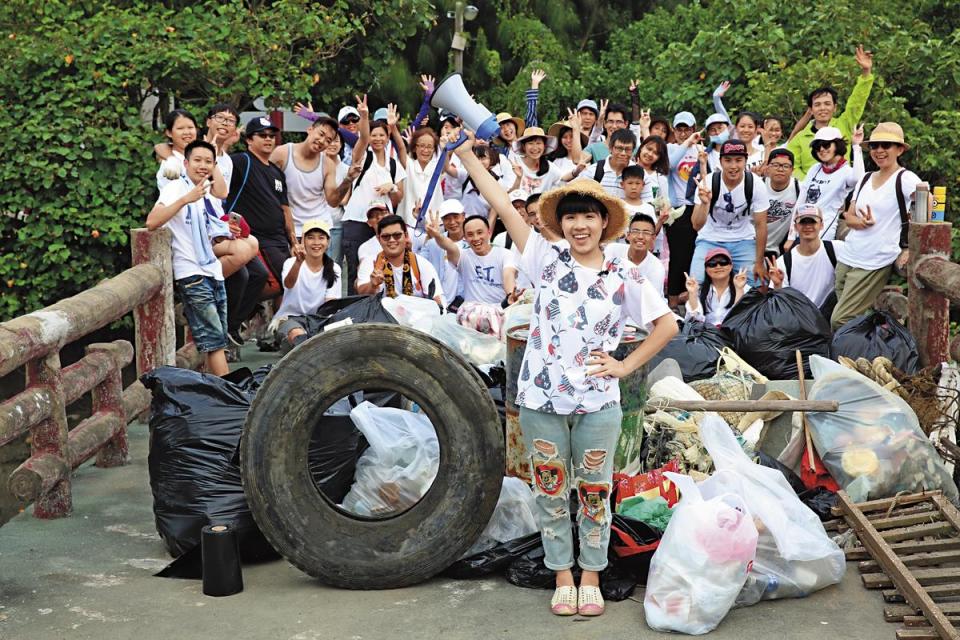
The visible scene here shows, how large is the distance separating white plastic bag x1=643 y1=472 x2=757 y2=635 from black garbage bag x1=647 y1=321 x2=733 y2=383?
2.54m

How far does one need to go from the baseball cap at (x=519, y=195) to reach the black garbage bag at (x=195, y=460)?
13.6 feet

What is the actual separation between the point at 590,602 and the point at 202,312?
3.58 m

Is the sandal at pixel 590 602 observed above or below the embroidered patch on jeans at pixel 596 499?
below

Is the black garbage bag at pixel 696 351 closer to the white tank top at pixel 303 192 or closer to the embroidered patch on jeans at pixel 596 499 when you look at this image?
the embroidered patch on jeans at pixel 596 499

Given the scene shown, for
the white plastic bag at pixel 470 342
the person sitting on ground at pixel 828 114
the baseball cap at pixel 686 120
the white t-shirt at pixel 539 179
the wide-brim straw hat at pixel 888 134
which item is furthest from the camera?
the baseball cap at pixel 686 120

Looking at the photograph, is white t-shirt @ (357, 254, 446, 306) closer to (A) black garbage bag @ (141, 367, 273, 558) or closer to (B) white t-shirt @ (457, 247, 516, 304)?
(B) white t-shirt @ (457, 247, 516, 304)

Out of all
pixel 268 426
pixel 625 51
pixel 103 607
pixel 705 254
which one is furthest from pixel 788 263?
pixel 625 51

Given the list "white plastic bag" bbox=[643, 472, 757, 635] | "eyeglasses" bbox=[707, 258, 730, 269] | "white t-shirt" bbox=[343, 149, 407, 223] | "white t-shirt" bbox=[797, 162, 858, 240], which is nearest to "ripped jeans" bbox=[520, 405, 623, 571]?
"white plastic bag" bbox=[643, 472, 757, 635]

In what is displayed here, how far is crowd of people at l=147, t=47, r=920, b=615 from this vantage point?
24.1 ft

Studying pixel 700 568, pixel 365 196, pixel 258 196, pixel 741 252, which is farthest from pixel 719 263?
pixel 700 568

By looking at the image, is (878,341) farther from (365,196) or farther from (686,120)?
(686,120)

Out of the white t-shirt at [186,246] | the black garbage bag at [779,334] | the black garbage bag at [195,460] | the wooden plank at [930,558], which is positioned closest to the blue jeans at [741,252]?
the black garbage bag at [779,334]

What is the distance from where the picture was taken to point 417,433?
18.0 feet

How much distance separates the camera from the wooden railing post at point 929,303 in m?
7.48
